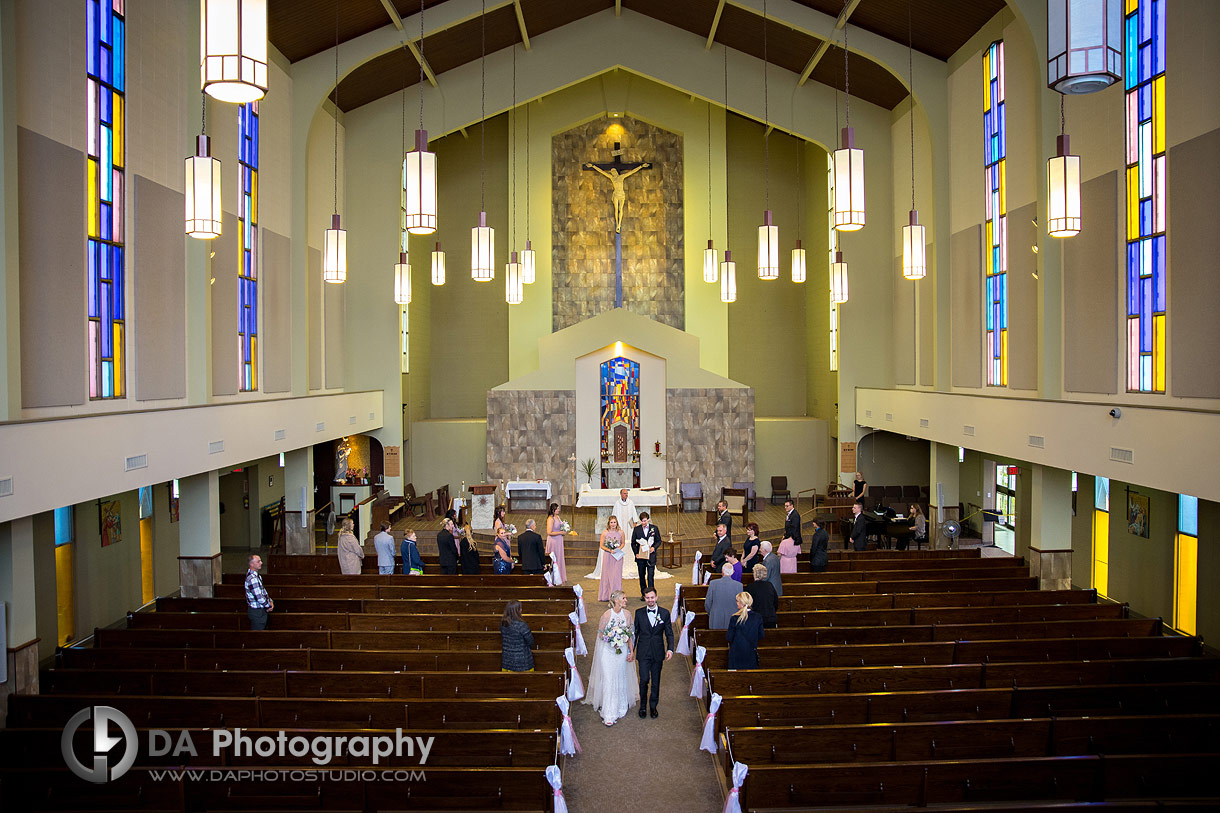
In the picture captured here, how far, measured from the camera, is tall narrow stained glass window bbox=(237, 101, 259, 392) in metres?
15.1

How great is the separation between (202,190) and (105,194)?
113 inches

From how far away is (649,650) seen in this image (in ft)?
29.1

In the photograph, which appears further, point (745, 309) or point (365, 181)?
point (745, 309)

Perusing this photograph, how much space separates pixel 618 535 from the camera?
1220 cm

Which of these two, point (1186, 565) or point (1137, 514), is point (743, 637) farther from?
point (1137, 514)

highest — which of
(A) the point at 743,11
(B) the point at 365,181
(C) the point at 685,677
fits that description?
(A) the point at 743,11

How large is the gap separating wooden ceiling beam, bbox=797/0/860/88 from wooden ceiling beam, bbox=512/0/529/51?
612 cm

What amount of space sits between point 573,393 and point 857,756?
619 inches

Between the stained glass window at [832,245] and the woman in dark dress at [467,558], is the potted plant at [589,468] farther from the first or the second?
the woman in dark dress at [467,558]

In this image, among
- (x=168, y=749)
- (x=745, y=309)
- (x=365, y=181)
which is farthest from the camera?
(x=745, y=309)

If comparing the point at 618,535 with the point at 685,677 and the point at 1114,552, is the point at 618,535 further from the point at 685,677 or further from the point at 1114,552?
the point at 1114,552

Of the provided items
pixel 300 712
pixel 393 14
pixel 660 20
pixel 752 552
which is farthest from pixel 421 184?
pixel 660 20

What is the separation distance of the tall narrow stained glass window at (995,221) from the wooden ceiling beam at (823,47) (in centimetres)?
250

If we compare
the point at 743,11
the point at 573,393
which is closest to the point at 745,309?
the point at 573,393
